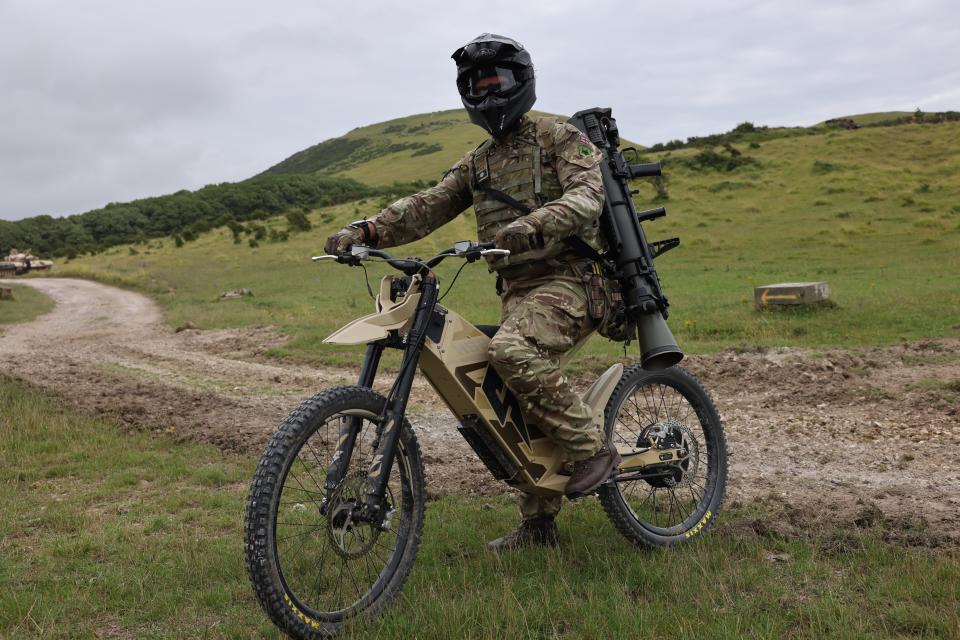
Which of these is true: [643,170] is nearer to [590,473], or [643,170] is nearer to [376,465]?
[590,473]

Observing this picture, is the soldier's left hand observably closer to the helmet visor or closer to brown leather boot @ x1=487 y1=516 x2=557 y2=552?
the helmet visor

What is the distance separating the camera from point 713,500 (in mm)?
5012

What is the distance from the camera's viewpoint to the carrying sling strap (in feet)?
14.2

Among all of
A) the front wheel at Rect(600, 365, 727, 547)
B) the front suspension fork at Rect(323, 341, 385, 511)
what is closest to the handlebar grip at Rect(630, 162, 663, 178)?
the front wheel at Rect(600, 365, 727, 547)

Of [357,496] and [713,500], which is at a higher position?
[357,496]

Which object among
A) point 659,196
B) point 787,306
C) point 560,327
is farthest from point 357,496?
point 659,196

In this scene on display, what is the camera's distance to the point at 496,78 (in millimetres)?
4281

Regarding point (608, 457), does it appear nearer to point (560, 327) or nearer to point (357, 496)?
point (560, 327)

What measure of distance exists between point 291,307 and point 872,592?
1804 cm

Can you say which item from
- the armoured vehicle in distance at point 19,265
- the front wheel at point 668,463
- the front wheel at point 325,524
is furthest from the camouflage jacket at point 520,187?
the armoured vehicle in distance at point 19,265

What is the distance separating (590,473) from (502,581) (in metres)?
0.75

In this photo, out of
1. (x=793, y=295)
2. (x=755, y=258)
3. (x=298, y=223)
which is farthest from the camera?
(x=298, y=223)

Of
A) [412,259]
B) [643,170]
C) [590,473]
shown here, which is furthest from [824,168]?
[412,259]

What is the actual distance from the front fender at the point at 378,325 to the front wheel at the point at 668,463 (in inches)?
60.8
